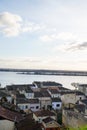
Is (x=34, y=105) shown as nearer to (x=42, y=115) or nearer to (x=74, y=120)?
(x=42, y=115)

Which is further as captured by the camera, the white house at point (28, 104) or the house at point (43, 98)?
the house at point (43, 98)

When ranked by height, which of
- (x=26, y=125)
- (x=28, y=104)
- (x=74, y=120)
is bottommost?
(x=28, y=104)

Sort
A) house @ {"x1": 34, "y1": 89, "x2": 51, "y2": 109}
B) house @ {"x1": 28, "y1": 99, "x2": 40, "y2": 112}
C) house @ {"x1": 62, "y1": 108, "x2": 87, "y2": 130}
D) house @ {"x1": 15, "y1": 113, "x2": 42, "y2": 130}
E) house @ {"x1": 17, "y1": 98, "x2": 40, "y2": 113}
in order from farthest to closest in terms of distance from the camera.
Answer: house @ {"x1": 34, "y1": 89, "x2": 51, "y2": 109}
house @ {"x1": 28, "y1": 99, "x2": 40, "y2": 112}
house @ {"x1": 17, "y1": 98, "x2": 40, "y2": 113}
house @ {"x1": 62, "y1": 108, "x2": 87, "y2": 130}
house @ {"x1": 15, "y1": 113, "x2": 42, "y2": 130}

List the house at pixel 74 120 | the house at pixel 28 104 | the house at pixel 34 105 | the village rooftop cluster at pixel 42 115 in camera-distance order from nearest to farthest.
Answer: the village rooftop cluster at pixel 42 115 < the house at pixel 74 120 < the house at pixel 28 104 < the house at pixel 34 105

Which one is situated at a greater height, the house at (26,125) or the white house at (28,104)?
the house at (26,125)

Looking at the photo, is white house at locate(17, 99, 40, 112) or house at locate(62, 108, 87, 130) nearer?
house at locate(62, 108, 87, 130)

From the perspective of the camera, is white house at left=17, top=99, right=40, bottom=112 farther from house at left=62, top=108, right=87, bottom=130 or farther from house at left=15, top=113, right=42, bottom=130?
house at left=15, top=113, right=42, bottom=130

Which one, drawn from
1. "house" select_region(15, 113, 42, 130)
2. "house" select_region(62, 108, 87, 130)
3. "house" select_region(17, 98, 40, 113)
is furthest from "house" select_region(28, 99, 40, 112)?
"house" select_region(15, 113, 42, 130)

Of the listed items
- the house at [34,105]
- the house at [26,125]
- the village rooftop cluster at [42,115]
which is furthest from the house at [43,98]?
the house at [26,125]

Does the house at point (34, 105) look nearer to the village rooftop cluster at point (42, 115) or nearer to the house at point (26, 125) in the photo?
the village rooftop cluster at point (42, 115)

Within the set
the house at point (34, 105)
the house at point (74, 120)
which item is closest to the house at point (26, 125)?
the house at point (74, 120)

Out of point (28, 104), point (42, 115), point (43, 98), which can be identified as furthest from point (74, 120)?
point (43, 98)

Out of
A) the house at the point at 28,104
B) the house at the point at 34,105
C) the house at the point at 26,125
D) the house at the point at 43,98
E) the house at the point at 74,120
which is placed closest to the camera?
the house at the point at 26,125
